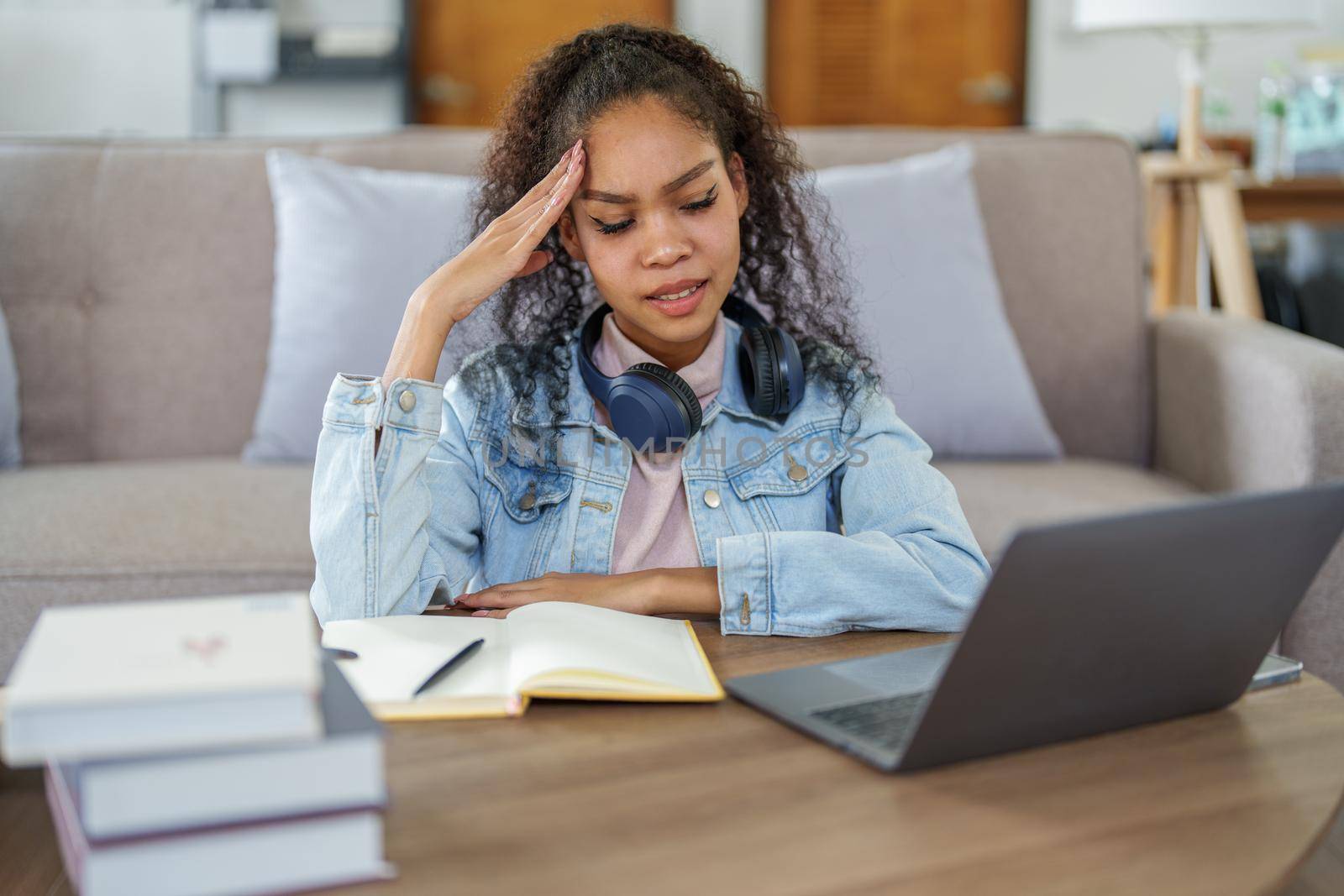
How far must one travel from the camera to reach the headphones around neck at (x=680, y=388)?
1085mm

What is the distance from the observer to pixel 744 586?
3.20 ft

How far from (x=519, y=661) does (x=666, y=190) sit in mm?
485

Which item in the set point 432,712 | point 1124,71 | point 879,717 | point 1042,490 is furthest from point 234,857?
point 1124,71

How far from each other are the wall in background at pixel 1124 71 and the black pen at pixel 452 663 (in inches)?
173

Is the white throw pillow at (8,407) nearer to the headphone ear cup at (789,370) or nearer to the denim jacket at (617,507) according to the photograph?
the denim jacket at (617,507)

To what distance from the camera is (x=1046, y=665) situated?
672 mm

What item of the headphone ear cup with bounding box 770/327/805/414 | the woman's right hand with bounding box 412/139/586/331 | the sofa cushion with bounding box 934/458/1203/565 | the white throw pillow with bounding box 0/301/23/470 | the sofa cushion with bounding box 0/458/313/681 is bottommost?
the sofa cushion with bounding box 0/458/313/681

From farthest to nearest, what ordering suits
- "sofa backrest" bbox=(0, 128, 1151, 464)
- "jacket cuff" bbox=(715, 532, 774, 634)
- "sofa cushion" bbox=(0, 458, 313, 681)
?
"sofa backrest" bbox=(0, 128, 1151, 464), "sofa cushion" bbox=(0, 458, 313, 681), "jacket cuff" bbox=(715, 532, 774, 634)

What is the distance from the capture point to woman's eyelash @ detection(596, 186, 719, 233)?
44.5 inches

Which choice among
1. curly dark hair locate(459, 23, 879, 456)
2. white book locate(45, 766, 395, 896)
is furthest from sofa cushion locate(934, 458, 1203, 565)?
white book locate(45, 766, 395, 896)

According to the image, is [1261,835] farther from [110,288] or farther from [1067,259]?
[110,288]

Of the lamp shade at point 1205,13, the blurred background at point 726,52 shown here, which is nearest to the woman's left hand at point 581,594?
the lamp shade at point 1205,13

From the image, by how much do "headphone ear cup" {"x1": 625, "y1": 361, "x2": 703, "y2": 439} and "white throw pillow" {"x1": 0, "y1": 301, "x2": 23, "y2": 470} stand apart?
1.31 m

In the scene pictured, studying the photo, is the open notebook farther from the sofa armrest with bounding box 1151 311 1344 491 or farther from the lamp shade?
the lamp shade
